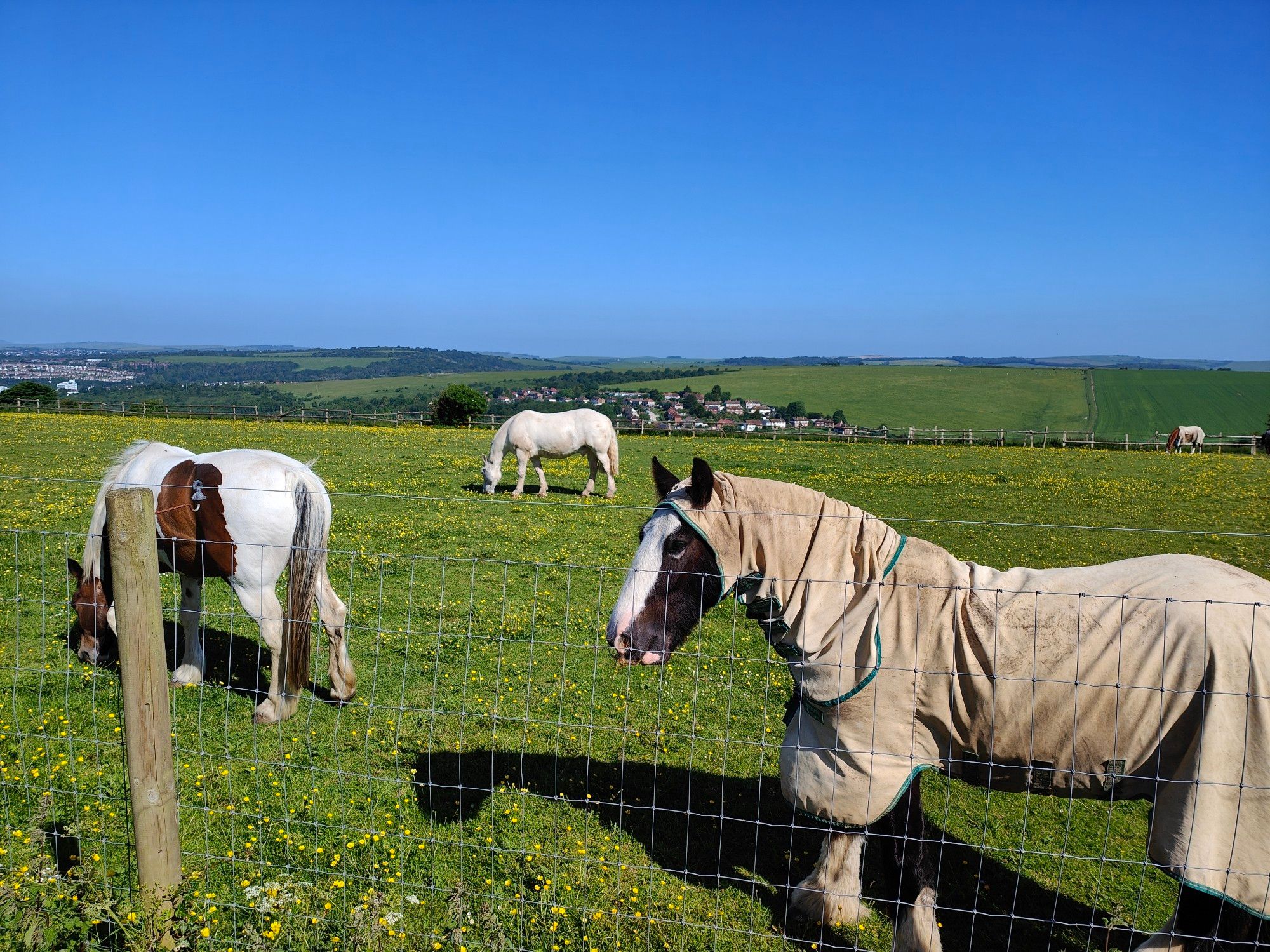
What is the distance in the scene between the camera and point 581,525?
14.8 metres

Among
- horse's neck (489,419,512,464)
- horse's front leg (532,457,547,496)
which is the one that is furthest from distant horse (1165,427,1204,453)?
horse's neck (489,419,512,464)

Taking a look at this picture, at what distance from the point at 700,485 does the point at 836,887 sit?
2.28 metres

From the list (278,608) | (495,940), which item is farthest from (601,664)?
(495,940)

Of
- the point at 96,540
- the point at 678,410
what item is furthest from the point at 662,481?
the point at 678,410

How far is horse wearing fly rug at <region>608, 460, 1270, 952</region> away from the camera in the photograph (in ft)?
10.2

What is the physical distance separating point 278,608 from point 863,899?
4591 millimetres

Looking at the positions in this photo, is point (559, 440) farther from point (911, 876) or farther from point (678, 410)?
point (678, 410)

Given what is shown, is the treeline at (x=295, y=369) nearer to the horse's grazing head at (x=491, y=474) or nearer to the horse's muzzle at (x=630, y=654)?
the horse's grazing head at (x=491, y=474)

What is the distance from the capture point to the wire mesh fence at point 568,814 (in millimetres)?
3467

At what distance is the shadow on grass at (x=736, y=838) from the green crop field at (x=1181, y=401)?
52.5 meters

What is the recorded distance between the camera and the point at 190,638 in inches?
263

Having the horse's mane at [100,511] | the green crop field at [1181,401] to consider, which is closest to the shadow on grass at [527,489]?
the horse's mane at [100,511]

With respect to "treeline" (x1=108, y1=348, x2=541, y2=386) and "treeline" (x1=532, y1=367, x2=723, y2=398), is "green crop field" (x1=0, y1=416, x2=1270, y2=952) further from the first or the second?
"treeline" (x1=108, y1=348, x2=541, y2=386)

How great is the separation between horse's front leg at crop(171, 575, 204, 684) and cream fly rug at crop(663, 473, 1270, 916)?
4806mm
